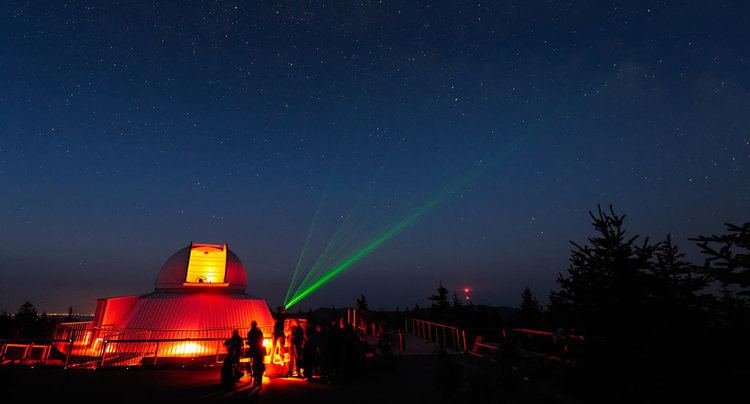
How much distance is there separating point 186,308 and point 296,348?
711 inches

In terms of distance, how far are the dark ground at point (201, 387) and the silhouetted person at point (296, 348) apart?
21.9 inches

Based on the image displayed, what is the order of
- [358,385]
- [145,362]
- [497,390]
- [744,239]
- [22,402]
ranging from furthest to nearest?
[145,362] < [358,385] < [22,402] < [497,390] < [744,239]

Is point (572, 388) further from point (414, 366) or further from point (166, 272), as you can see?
point (166, 272)

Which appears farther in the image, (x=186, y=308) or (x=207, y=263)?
(x=207, y=263)

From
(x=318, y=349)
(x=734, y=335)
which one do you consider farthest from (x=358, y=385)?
(x=734, y=335)

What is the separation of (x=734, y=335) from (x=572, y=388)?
274cm

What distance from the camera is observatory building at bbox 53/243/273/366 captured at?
21578 millimetres

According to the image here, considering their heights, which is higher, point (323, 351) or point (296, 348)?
point (296, 348)

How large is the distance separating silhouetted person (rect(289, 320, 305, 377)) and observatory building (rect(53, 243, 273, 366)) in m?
9.29

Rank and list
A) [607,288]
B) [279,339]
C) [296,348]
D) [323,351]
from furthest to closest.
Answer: [279,339] → [296,348] → [323,351] → [607,288]

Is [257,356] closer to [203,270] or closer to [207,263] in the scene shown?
[203,270]

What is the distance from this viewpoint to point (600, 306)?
244 inches

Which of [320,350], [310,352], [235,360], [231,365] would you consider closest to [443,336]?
[320,350]

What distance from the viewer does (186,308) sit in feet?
84.6
